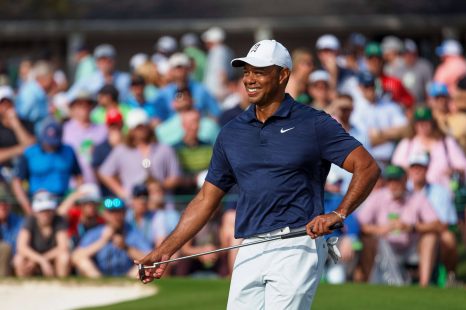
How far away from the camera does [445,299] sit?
11453 mm

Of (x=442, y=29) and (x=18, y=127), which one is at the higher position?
(x=442, y=29)

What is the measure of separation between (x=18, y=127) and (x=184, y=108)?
2.37 m

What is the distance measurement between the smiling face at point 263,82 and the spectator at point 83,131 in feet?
27.6

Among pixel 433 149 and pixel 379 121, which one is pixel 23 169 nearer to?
pixel 379 121

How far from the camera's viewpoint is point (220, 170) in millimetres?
7520

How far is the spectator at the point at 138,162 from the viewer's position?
14719 millimetres

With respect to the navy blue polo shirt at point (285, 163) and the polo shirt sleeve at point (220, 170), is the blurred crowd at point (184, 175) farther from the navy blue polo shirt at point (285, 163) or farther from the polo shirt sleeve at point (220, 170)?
the navy blue polo shirt at point (285, 163)

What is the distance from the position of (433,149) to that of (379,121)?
1.40m

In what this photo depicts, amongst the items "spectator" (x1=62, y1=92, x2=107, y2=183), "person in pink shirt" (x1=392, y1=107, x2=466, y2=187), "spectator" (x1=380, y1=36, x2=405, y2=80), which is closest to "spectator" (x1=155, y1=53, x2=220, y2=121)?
"spectator" (x1=62, y1=92, x2=107, y2=183)

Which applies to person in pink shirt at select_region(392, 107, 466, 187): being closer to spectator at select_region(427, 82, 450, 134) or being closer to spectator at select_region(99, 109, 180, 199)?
spectator at select_region(427, 82, 450, 134)

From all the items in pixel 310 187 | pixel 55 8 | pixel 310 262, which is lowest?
pixel 310 262

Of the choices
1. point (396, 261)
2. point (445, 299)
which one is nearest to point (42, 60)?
point (396, 261)

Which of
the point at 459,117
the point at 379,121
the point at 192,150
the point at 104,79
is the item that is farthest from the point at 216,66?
the point at 459,117

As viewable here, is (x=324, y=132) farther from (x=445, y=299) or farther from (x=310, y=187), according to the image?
(x=445, y=299)
